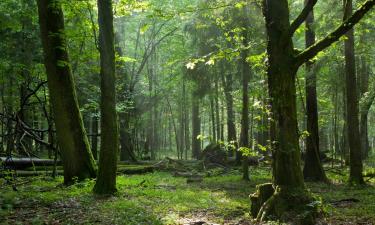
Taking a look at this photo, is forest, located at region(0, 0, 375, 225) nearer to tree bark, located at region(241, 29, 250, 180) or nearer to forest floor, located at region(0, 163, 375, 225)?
forest floor, located at region(0, 163, 375, 225)

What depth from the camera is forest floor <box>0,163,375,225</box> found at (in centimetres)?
729

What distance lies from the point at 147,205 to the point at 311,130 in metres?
8.47

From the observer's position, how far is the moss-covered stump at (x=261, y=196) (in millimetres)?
7672

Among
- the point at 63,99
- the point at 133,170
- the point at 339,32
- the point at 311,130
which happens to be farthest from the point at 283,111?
the point at 133,170

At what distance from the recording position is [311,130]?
48.8ft

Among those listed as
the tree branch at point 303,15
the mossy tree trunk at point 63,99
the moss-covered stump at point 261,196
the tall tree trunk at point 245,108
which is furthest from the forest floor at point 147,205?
the tree branch at point 303,15

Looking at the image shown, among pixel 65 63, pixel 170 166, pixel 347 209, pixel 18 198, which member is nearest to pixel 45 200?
pixel 18 198

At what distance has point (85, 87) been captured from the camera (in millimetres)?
21453

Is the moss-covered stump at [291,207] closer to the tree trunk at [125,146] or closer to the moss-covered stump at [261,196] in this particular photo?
the moss-covered stump at [261,196]

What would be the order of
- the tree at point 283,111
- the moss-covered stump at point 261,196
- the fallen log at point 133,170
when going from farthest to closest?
the fallen log at point 133,170
the moss-covered stump at point 261,196
the tree at point 283,111

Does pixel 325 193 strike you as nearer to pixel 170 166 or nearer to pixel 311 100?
pixel 311 100

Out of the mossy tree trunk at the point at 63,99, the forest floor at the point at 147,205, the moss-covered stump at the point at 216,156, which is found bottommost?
the forest floor at the point at 147,205

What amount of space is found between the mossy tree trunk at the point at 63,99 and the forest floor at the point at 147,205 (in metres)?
0.83

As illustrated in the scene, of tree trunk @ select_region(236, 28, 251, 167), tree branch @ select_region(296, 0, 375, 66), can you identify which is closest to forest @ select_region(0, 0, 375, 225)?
tree branch @ select_region(296, 0, 375, 66)
